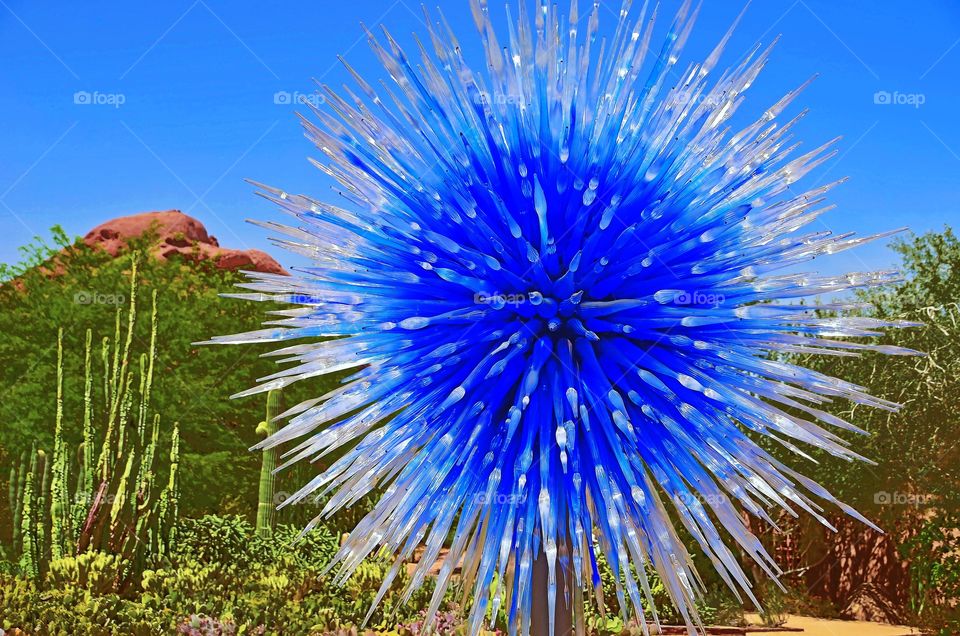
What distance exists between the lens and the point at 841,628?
12023 millimetres

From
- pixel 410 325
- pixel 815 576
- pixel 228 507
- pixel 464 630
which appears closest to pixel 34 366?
pixel 228 507

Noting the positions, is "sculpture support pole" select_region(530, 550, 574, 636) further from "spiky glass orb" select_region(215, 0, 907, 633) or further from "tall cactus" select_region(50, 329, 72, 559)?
"tall cactus" select_region(50, 329, 72, 559)

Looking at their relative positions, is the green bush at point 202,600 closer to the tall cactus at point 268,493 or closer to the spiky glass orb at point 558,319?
the tall cactus at point 268,493

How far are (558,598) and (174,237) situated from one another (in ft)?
102

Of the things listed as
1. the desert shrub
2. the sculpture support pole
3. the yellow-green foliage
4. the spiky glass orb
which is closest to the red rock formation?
the desert shrub

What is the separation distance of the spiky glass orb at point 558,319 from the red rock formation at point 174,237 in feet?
86.1

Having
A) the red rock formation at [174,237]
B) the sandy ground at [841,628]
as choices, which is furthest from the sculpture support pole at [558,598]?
the red rock formation at [174,237]

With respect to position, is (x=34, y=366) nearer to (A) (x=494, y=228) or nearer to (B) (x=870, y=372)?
(B) (x=870, y=372)

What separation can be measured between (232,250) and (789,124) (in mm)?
30080

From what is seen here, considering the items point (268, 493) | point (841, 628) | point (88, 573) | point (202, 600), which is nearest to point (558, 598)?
point (202, 600)

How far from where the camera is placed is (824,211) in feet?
11.7

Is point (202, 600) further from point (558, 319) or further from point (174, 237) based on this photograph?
point (174, 237)

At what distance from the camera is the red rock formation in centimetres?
3014

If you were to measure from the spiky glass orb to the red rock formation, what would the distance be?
2624 cm
